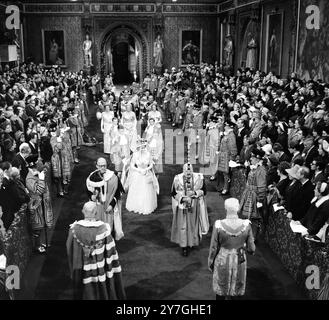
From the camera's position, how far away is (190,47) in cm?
3006

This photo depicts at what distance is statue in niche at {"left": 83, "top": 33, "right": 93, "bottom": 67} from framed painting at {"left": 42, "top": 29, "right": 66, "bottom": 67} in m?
1.50

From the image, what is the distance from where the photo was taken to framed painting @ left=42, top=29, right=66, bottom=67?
95.1ft

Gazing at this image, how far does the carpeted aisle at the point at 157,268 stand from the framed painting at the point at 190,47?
21.0 metres

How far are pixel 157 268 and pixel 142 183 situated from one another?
2.74 m

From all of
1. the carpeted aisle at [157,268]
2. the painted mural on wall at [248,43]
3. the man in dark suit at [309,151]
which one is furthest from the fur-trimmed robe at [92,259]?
the painted mural on wall at [248,43]

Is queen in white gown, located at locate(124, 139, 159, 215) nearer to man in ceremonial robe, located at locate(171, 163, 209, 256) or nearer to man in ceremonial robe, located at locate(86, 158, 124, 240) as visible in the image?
man in ceremonial robe, located at locate(171, 163, 209, 256)

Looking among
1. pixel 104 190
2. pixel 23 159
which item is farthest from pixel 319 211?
pixel 23 159

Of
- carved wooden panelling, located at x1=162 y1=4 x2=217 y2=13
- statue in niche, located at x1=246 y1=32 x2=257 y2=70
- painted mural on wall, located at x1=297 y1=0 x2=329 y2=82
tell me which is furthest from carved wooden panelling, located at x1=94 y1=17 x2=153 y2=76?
painted mural on wall, located at x1=297 y1=0 x2=329 y2=82

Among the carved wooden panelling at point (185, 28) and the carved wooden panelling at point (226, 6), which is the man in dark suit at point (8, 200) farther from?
the carved wooden panelling at point (185, 28)

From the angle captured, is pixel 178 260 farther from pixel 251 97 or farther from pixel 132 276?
pixel 251 97

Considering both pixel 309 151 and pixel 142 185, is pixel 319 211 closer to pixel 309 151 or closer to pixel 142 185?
pixel 309 151

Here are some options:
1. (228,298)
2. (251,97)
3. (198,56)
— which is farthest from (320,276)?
(198,56)

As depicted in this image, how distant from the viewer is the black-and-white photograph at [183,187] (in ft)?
20.5

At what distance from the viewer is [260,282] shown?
24.6ft
